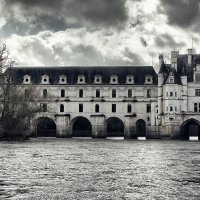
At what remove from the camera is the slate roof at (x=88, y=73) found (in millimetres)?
99188

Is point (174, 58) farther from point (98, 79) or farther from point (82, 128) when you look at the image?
point (82, 128)

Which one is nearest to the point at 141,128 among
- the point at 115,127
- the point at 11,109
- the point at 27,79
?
the point at 115,127

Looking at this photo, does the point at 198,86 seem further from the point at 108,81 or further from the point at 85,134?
the point at 85,134

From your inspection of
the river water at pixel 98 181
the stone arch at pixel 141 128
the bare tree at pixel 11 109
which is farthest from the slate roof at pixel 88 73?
the river water at pixel 98 181

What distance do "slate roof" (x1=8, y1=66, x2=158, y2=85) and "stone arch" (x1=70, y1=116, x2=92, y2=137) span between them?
910 centimetres

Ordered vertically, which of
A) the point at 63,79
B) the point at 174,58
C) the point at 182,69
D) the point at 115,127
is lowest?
the point at 115,127

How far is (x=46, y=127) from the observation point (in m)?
101

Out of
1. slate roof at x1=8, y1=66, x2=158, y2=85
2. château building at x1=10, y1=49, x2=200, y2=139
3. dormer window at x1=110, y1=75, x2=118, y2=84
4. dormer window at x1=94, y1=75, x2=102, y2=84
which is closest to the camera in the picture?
château building at x1=10, y1=49, x2=200, y2=139

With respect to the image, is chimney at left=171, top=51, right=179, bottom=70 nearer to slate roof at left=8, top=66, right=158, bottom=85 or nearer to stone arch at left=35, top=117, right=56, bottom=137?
slate roof at left=8, top=66, right=158, bottom=85

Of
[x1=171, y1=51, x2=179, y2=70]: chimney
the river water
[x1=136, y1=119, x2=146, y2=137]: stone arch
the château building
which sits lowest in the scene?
the river water

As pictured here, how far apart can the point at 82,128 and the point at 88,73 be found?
12618 millimetres

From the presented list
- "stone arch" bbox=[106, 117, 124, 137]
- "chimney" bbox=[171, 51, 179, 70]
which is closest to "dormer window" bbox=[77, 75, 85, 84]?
"stone arch" bbox=[106, 117, 124, 137]

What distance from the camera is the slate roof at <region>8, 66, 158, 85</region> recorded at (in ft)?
325

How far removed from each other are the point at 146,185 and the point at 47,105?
79.7 metres
